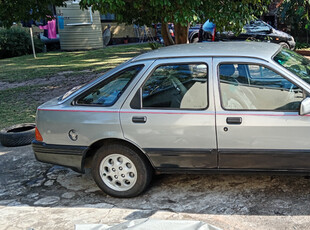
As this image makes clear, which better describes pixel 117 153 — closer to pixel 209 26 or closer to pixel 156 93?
pixel 156 93

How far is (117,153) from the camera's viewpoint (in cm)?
400

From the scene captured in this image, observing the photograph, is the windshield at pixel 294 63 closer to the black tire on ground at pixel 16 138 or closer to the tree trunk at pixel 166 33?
the black tire on ground at pixel 16 138

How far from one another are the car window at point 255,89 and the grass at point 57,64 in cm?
955

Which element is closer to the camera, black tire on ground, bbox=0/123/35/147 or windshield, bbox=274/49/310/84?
windshield, bbox=274/49/310/84

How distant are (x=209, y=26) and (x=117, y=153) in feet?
42.6

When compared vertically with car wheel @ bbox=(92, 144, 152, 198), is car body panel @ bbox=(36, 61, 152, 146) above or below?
above

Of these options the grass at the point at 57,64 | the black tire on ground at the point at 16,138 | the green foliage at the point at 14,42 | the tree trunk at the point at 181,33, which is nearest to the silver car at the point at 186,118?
the black tire on ground at the point at 16,138

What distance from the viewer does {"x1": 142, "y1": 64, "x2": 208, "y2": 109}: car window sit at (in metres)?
3.82

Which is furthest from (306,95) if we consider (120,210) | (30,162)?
(30,162)

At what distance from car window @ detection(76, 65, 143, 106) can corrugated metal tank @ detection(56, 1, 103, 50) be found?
15.8 m

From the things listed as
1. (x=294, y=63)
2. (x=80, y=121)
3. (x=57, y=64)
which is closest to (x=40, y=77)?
(x=57, y=64)

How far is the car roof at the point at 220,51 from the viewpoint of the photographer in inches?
151

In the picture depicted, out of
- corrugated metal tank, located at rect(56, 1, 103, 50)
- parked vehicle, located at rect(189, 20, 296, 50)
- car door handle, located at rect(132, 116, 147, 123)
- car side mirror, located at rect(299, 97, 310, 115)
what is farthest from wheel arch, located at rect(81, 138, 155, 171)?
corrugated metal tank, located at rect(56, 1, 103, 50)

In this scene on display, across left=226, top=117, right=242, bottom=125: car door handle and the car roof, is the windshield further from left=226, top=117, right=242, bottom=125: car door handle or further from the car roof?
left=226, top=117, right=242, bottom=125: car door handle
